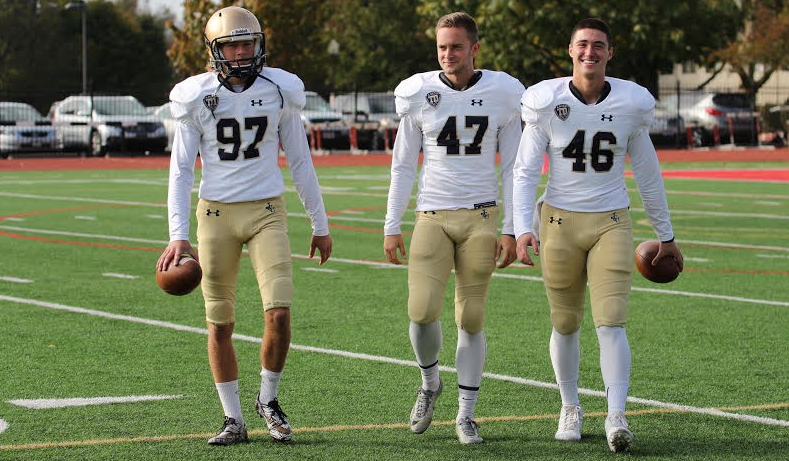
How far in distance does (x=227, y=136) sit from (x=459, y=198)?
1.10 m

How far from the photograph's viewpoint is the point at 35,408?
284 inches

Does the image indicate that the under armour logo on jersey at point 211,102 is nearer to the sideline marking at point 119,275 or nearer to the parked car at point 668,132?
the sideline marking at point 119,275

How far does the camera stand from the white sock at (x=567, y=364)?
670cm

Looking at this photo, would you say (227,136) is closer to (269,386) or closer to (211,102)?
(211,102)

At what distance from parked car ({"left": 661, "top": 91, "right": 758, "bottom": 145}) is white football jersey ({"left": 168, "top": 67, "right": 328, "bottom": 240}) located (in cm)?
3471

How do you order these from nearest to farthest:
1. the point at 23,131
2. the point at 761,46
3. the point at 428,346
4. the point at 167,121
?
the point at 428,346 → the point at 23,131 → the point at 167,121 → the point at 761,46

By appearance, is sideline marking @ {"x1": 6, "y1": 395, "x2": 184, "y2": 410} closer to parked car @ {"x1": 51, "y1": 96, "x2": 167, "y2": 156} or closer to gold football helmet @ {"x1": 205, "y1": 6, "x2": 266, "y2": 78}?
gold football helmet @ {"x1": 205, "y1": 6, "x2": 266, "y2": 78}

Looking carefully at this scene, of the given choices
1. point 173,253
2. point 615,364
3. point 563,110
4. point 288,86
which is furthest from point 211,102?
point 615,364

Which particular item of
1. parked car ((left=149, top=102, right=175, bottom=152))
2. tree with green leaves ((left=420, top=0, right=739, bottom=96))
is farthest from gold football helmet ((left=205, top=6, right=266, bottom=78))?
tree with green leaves ((left=420, top=0, right=739, bottom=96))

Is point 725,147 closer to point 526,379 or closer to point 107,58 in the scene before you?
point 526,379

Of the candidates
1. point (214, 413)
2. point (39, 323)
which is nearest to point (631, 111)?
point (214, 413)

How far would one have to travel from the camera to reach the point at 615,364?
6.43 m

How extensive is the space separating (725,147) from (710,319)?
30526 millimetres

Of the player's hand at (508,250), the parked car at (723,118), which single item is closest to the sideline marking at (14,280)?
the player's hand at (508,250)
